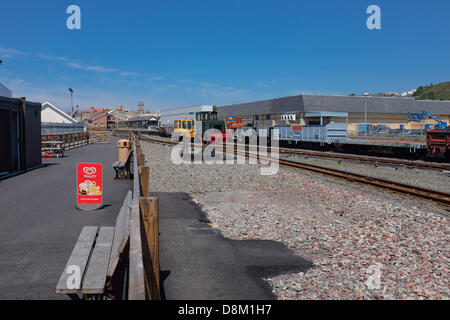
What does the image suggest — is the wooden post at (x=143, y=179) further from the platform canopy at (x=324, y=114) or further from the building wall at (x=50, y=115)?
the building wall at (x=50, y=115)

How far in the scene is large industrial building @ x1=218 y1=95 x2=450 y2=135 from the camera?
2339 inches

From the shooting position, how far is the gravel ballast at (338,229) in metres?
5.34

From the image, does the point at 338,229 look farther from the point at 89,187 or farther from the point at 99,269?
the point at 89,187

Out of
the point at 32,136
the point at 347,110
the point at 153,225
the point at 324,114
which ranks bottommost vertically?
the point at 153,225

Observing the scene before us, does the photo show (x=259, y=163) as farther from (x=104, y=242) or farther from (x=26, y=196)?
(x=104, y=242)

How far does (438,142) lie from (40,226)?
21129 millimetres

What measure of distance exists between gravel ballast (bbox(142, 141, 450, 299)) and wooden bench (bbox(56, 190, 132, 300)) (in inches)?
87.7

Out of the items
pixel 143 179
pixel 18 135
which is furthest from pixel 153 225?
pixel 18 135

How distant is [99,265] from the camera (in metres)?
4.18

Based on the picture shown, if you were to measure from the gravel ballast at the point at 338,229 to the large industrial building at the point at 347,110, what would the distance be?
1722 inches

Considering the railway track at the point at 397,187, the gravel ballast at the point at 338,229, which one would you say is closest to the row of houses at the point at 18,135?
the gravel ballast at the point at 338,229

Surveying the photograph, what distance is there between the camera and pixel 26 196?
10.6m
